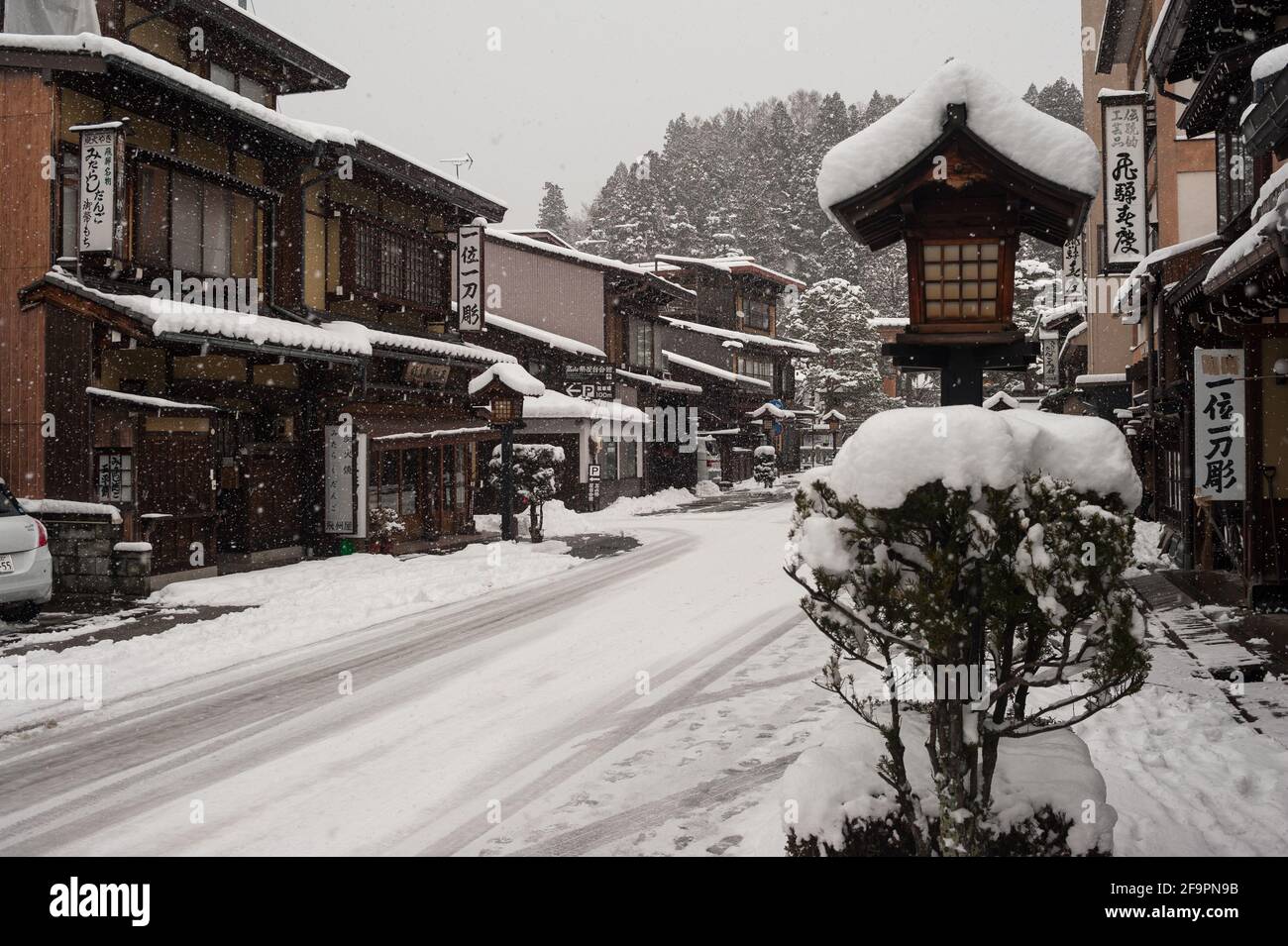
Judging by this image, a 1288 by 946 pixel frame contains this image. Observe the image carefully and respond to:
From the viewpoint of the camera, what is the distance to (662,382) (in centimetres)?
3972

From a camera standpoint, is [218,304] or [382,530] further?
[382,530]

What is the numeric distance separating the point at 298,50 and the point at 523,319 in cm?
1394

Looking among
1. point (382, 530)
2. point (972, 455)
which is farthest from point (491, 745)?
point (382, 530)

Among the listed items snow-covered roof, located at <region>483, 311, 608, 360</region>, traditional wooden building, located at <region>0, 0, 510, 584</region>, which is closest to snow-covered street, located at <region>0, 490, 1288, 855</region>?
traditional wooden building, located at <region>0, 0, 510, 584</region>

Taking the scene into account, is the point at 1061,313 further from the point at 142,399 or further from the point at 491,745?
the point at 491,745

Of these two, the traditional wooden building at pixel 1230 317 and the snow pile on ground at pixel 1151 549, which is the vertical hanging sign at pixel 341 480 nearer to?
the snow pile on ground at pixel 1151 549

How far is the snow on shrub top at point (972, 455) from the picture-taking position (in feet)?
13.1

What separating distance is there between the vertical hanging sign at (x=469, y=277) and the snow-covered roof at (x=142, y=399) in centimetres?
941

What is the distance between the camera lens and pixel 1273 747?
673 cm

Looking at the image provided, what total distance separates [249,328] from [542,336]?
51.6ft

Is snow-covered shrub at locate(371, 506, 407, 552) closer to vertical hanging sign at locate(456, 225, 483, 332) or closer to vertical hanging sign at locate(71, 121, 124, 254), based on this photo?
vertical hanging sign at locate(456, 225, 483, 332)

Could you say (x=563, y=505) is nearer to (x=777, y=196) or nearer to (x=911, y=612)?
(x=911, y=612)

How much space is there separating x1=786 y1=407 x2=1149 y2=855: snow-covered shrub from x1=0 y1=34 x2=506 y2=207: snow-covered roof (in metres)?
14.4
